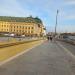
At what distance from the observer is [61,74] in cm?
1124

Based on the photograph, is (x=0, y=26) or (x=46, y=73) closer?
(x=46, y=73)

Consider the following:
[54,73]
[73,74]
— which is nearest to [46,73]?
[54,73]

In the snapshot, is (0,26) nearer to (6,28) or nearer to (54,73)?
(6,28)

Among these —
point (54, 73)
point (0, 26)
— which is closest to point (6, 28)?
point (0, 26)

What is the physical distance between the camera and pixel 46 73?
11.4 m

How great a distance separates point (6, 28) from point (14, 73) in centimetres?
18695

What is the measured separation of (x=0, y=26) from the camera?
197500mm

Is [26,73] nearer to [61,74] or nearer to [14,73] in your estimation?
[14,73]

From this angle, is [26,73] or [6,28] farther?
[6,28]

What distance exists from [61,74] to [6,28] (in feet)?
614

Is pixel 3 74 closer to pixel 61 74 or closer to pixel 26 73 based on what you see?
pixel 26 73

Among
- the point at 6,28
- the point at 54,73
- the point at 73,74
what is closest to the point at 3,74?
the point at 54,73

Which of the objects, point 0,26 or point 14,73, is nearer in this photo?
point 14,73

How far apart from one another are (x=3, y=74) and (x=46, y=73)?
1818 mm
